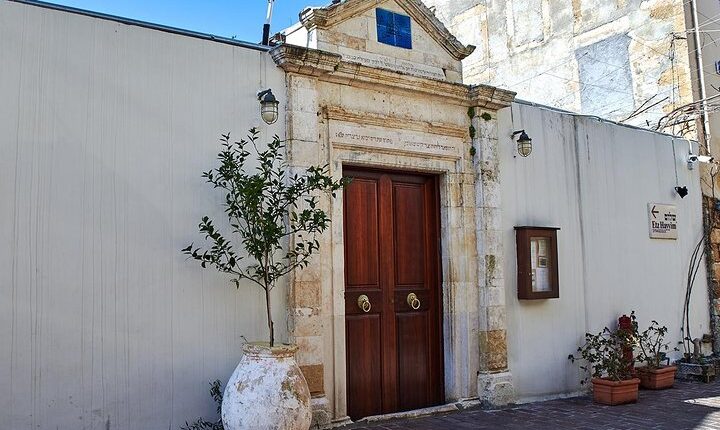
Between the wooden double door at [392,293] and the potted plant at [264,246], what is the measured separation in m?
0.56

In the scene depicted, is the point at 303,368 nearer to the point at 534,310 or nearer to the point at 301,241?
the point at 301,241

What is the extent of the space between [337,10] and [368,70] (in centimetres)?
60

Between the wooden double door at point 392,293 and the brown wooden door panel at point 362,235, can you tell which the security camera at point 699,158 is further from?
the brown wooden door panel at point 362,235

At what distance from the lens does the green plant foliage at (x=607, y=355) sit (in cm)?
697

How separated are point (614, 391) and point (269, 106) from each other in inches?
176

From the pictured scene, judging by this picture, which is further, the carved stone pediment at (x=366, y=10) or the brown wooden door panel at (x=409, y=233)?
the brown wooden door panel at (x=409, y=233)

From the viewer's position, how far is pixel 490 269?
6668 millimetres

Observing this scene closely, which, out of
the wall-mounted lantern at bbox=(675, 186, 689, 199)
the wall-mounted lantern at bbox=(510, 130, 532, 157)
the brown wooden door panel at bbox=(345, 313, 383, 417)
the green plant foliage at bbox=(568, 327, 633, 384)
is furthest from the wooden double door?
the wall-mounted lantern at bbox=(675, 186, 689, 199)

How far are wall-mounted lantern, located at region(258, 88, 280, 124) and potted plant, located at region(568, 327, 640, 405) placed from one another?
14.1 ft

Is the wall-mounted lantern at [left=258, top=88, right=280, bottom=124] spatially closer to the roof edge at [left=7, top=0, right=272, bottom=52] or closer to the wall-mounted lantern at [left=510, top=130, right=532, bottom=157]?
the roof edge at [left=7, top=0, right=272, bottom=52]

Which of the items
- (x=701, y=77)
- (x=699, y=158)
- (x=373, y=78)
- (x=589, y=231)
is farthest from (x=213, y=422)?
(x=701, y=77)

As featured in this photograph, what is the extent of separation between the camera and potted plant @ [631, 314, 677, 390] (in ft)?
25.4

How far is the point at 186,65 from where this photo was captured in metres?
5.15

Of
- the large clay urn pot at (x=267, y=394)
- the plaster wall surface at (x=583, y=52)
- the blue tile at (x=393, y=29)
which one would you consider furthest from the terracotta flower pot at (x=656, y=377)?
the large clay urn pot at (x=267, y=394)
